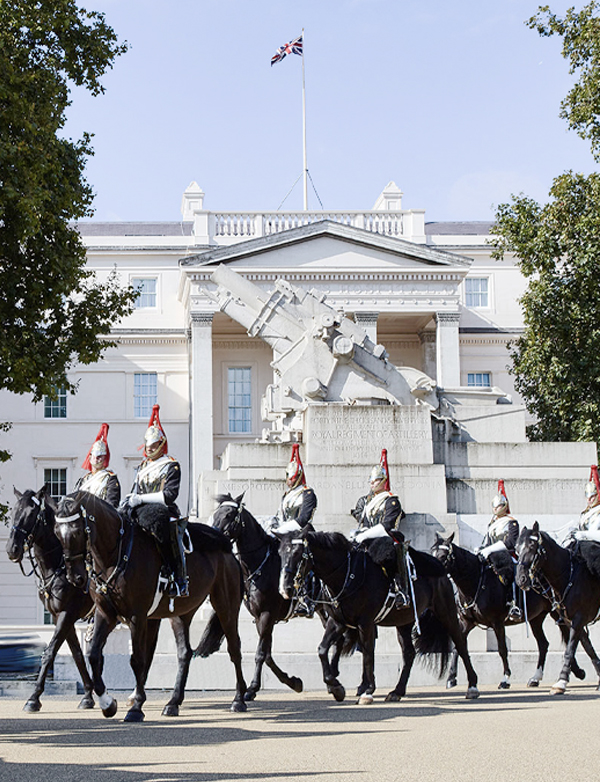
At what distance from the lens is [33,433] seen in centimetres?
5853

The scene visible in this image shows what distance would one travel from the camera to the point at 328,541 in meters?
14.4

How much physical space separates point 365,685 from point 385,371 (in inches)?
312

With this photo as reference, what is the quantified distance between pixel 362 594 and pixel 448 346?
43954mm

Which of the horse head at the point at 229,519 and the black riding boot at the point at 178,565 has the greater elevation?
the horse head at the point at 229,519

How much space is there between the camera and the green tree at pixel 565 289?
30.9 meters

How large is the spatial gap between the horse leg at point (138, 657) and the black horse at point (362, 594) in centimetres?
165

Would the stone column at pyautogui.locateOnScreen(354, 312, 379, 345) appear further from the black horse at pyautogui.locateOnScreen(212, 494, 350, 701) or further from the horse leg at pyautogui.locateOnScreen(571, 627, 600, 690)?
the black horse at pyautogui.locateOnScreen(212, 494, 350, 701)

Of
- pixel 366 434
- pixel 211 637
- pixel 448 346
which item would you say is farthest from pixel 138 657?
pixel 448 346

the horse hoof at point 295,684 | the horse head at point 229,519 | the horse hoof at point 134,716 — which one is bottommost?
the horse hoof at point 295,684

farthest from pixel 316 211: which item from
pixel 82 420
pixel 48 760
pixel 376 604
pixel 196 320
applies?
pixel 48 760

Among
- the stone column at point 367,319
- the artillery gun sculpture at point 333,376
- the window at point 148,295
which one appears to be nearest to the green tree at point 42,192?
the artillery gun sculpture at point 333,376

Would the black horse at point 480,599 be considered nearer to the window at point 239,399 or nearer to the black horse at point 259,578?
the black horse at point 259,578

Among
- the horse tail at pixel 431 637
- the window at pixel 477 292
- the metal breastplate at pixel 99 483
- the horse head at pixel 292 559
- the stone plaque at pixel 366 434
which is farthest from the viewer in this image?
the window at pixel 477 292

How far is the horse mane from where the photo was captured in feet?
46.6
